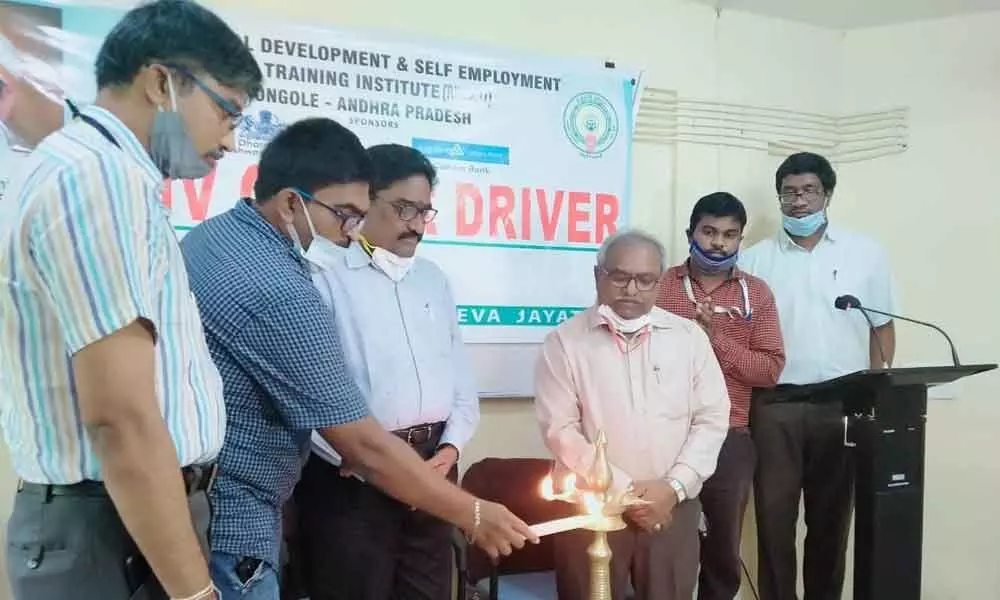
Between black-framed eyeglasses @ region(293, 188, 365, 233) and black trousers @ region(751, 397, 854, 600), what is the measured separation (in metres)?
1.95

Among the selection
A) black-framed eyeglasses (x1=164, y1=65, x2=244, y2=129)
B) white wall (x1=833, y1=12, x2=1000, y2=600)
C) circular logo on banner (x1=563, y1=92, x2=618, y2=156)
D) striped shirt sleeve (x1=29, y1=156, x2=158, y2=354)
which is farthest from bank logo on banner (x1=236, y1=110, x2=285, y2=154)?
white wall (x1=833, y1=12, x2=1000, y2=600)

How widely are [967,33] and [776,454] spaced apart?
2.24 meters

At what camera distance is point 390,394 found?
2.24 m

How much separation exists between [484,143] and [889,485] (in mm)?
1862

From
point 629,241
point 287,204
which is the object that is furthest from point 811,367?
point 287,204

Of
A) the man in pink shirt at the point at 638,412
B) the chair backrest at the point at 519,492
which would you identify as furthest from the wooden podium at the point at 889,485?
the chair backrest at the point at 519,492

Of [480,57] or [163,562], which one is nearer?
[163,562]

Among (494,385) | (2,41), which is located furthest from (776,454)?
(2,41)

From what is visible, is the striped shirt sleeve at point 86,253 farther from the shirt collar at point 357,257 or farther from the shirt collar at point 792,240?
the shirt collar at point 792,240

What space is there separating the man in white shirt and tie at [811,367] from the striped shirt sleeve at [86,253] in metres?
2.60

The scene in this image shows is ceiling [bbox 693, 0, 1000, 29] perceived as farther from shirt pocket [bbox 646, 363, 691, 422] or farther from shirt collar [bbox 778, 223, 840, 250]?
shirt pocket [bbox 646, 363, 691, 422]

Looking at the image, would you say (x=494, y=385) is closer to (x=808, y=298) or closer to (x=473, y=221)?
(x=473, y=221)

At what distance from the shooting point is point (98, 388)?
3.43 ft

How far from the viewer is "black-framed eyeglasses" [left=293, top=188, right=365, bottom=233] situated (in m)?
1.72
